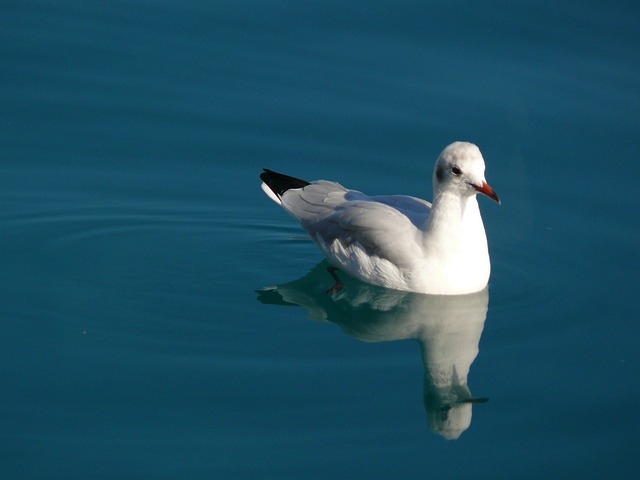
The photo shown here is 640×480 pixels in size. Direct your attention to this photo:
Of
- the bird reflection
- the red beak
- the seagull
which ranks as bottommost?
the bird reflection

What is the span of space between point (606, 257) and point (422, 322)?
69.2 inches

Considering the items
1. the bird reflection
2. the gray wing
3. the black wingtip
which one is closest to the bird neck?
the gray wing

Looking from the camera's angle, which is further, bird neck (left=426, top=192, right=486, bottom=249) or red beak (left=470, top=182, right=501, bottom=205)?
bird neck (left=426, top=192, right=486, bottom=249)

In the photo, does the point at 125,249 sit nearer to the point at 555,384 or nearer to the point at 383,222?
the point at 383,222

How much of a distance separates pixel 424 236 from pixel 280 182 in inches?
54.9

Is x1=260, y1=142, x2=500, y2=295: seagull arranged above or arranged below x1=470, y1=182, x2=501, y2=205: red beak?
below

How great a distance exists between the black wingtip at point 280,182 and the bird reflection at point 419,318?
2.31ft

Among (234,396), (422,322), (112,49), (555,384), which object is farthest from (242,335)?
(112,49)

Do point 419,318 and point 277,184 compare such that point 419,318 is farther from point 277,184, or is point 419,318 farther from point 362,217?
point 277,184

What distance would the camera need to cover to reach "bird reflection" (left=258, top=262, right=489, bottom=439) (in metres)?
7.27

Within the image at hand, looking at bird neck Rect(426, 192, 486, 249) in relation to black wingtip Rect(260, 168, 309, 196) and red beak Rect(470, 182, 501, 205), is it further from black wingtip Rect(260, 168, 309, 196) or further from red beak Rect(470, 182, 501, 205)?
black wingtip Rect(260, 168, 309, 196)

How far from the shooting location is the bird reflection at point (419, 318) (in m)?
7.27

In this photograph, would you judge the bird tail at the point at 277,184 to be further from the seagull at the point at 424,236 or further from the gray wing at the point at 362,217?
the seagull at the point at 424,236

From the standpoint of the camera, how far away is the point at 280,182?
9102mm
